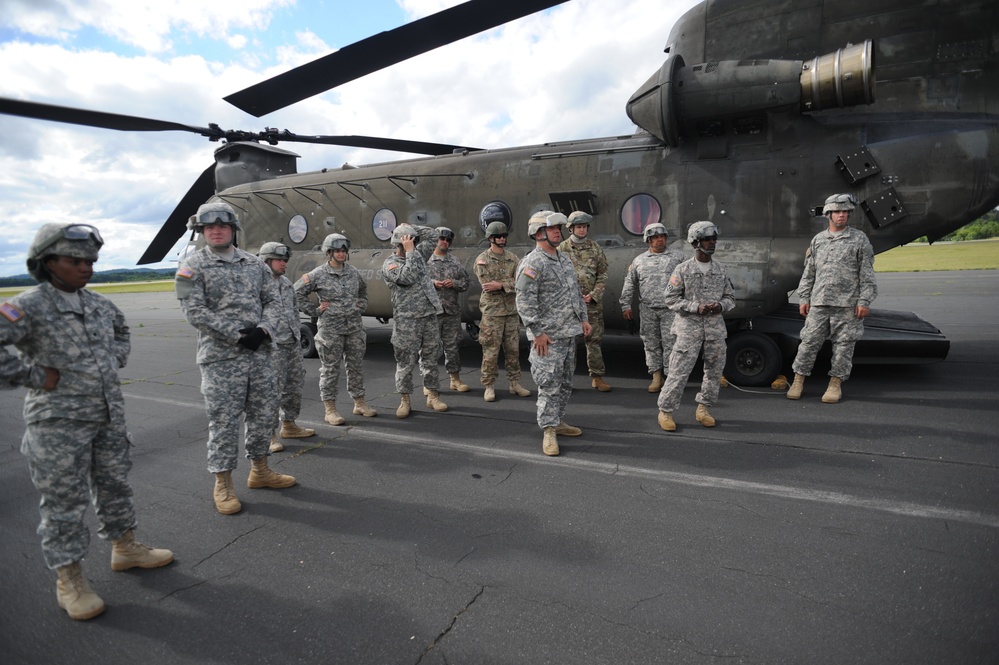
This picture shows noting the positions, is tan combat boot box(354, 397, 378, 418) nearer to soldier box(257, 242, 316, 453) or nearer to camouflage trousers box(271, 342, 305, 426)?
soldier box(257, 242, 316, 453)

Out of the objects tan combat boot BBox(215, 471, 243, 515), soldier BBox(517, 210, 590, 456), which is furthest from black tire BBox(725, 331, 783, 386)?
tan combat boot BBox(215, 471, 243, 515)

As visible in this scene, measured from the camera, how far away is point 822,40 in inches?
229

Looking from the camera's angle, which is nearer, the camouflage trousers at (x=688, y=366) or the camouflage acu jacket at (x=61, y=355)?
the camouflage acu jacket at (x=61, y=355)

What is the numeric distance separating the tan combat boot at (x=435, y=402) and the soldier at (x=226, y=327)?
85.0 inches

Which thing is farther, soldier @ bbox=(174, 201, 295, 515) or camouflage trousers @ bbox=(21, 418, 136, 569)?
soldier @ bbox=(174, 201, 295, 515)

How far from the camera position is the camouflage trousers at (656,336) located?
5.86m

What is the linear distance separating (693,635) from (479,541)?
3.92ft

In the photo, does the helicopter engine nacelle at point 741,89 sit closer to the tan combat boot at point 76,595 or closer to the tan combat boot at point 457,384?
the tan combat boot at point 457,384

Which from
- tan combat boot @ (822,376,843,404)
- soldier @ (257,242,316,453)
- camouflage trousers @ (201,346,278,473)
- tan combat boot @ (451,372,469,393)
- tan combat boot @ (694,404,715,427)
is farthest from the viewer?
tan combat boot @ (451,372,469,393)

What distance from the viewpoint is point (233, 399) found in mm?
3416

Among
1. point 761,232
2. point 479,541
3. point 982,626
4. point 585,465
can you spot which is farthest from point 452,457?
point 761,232

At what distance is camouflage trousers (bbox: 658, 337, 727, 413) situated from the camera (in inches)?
181

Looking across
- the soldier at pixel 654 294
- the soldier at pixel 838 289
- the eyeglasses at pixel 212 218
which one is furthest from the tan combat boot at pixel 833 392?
the eyeglasses at pixel 212 218

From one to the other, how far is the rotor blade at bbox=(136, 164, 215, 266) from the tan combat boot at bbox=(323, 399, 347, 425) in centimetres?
758
